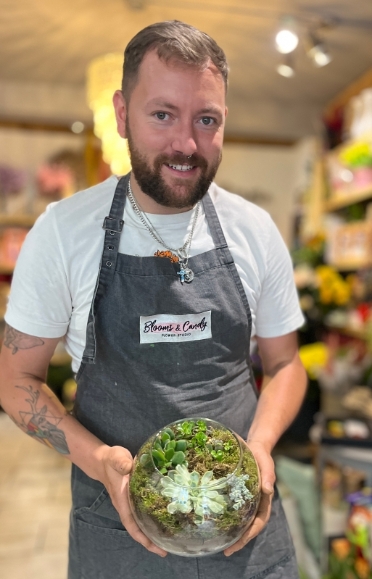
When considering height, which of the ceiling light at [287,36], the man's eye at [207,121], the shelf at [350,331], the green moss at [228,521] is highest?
the ceiling light at [287,36]

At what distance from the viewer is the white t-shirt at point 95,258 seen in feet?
3.17

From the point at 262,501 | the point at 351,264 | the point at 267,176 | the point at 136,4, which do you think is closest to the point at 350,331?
the point at 351,264

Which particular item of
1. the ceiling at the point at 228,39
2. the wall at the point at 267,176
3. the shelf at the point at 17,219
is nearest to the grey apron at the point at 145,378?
the ceiling at the point at 228,39

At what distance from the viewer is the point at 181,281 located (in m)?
1.02

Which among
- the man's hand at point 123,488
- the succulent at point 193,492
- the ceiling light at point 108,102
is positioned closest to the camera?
the succulent at point 193,492

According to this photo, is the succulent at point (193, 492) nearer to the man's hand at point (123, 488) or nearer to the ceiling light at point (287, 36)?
the man's hand at point (123, 488)

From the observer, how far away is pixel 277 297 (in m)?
1.15

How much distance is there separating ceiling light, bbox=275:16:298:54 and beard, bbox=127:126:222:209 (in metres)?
1.97

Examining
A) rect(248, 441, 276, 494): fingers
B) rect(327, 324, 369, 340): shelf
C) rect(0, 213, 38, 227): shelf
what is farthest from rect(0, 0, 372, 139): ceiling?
rect(248, 441, 276, 494): fingers

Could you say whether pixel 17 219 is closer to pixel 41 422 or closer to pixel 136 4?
pixel 136 4

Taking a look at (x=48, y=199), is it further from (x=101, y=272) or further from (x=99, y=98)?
(x=101, y=272)

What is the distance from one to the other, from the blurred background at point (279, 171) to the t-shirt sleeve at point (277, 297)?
333mm

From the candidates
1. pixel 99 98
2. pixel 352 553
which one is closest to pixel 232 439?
pixel 352 553

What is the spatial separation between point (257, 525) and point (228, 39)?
9.69 feet
